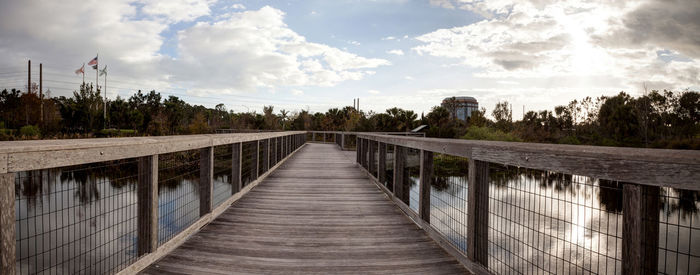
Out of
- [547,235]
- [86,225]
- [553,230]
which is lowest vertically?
[553,230]

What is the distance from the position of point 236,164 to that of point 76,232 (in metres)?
10.5

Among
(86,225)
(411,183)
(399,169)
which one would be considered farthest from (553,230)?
(86,225)

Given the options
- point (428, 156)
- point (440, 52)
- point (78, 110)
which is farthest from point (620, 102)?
point (78, 110)

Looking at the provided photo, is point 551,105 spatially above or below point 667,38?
below

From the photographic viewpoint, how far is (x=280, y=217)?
3.93 metres

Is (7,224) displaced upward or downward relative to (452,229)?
upward

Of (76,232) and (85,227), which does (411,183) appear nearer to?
(76,232)

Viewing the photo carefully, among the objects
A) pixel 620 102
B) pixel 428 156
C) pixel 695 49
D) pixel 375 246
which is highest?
pixel 695 49

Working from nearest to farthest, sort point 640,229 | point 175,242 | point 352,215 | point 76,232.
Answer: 1. point 640,229
2. point 175,242
3. point 352,215
4. point 76,232

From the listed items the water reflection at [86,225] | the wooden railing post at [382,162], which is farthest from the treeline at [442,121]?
the wooden railing post at [382,162]

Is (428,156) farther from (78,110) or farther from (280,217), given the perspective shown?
(78,110)

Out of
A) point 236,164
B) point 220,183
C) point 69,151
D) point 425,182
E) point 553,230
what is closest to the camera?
point 69,151

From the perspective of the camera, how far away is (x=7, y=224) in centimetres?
146

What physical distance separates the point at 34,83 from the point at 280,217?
56648 mm
